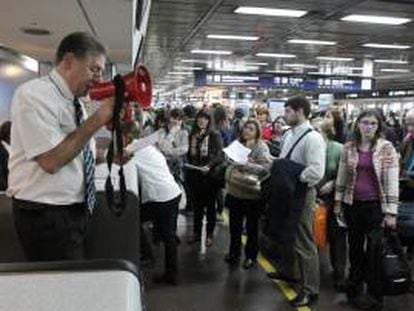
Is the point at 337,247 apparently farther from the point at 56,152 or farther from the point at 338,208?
the point at 56,152

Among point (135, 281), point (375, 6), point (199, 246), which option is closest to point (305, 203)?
point (199, 246)

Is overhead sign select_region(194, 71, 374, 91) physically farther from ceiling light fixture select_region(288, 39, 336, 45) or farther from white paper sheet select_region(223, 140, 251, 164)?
white paper sheet select_region(223, 140, 251, 164)

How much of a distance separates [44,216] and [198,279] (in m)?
3.43

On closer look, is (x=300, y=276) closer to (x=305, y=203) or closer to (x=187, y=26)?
(x=305, y=203)

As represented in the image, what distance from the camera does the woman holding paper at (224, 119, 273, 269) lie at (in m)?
5.40

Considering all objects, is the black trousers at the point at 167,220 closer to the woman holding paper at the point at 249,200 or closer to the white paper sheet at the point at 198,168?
the woman holding paper at the point at 249,200

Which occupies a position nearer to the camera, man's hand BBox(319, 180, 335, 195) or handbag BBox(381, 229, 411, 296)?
handbag BBox(381, 229, 411, 296)

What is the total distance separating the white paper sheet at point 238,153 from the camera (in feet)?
17.9

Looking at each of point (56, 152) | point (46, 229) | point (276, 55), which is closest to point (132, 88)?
point (56, 152)

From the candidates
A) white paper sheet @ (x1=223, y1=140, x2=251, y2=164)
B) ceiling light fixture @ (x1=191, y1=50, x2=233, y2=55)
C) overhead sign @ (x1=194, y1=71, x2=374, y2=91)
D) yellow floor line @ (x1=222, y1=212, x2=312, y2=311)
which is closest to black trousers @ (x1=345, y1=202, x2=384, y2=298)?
yellow floor line @ (x1=222, y1=212, x2=312, y2=311)

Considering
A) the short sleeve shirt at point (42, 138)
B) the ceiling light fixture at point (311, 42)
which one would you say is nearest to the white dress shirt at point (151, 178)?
the short sleeve shirt at point (42, 138)

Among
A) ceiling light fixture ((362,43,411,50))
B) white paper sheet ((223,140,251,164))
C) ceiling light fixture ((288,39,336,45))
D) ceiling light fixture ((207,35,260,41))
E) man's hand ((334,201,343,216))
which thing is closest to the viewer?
man's hand ((334,201,343,216))

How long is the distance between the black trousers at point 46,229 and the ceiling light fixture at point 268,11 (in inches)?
270


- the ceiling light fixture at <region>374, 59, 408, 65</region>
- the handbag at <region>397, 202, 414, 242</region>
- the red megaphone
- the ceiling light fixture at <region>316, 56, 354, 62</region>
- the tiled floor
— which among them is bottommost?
the tiled floor
